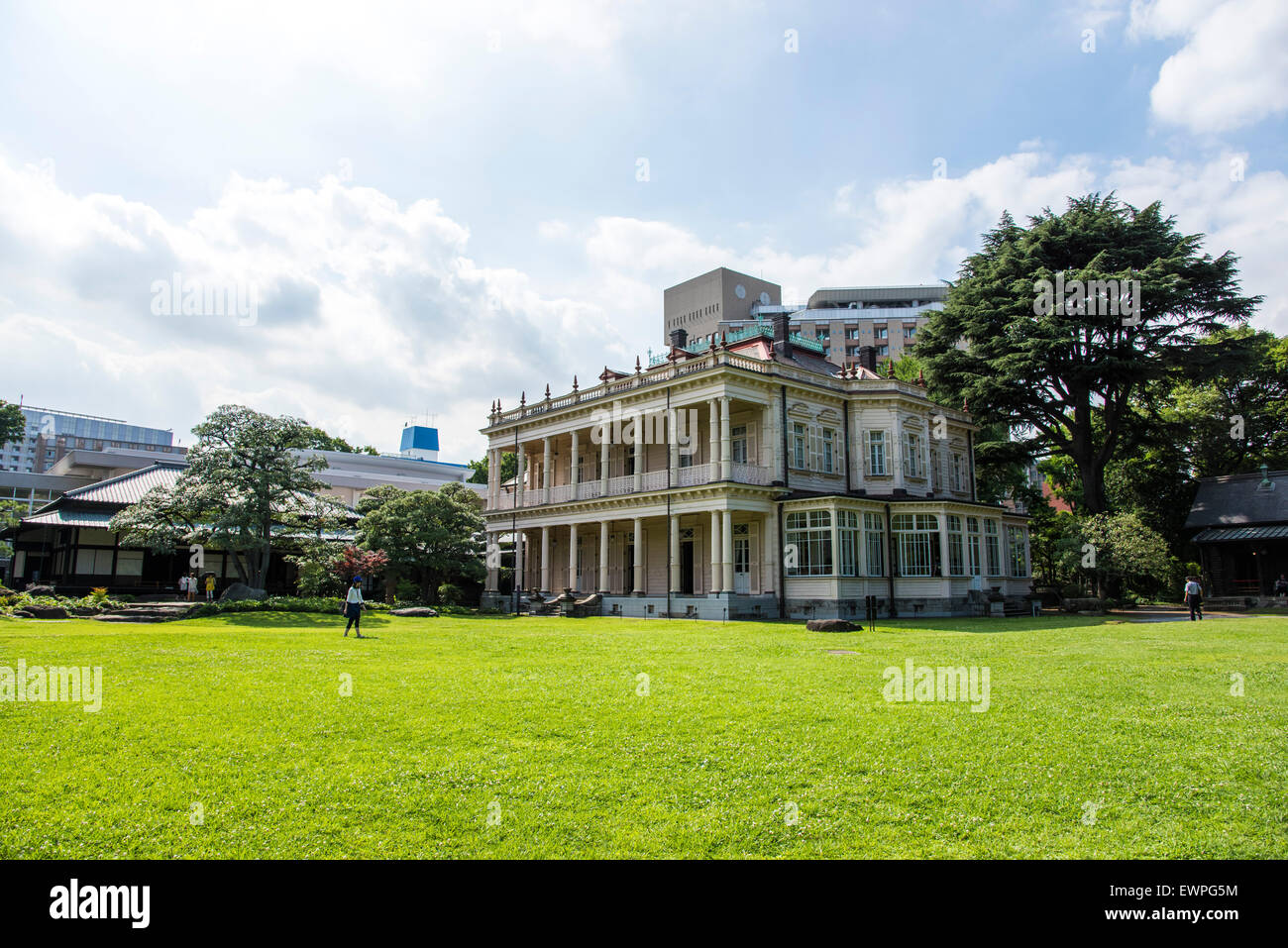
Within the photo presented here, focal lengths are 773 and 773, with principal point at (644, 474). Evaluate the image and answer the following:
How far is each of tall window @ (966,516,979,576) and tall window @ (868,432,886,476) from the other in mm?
4032

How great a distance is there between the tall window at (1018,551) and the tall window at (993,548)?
1148mm

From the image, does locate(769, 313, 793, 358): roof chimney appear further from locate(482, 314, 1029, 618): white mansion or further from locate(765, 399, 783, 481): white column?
locate(765, 399, 783, 481): white column

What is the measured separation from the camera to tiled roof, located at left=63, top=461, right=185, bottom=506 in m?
36.0

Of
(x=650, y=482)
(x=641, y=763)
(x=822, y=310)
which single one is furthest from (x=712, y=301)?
(x=641, y=763)

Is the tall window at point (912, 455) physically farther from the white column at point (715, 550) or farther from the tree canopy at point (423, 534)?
the tree canopy at point (423, 534)

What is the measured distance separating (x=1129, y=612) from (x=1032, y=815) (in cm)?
3052

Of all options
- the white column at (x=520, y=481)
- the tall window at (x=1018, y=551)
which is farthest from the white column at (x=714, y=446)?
the tall window at (x=1018, y=551)

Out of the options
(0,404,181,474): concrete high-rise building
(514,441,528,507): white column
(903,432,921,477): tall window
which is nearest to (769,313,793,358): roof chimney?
(903,432,921,477): tall window

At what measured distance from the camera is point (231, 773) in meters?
6.36

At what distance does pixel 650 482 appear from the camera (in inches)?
1281

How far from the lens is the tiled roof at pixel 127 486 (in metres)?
36.0

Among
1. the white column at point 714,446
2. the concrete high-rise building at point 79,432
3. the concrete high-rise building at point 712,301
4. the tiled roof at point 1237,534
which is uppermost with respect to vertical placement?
the concrete high-rise building at point 712,301
